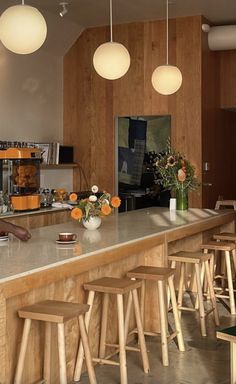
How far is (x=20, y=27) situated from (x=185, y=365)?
2.26 metres

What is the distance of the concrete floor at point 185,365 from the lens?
10.7 feet

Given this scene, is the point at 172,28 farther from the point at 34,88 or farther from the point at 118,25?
the point at 34,88

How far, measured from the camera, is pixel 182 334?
4070mm

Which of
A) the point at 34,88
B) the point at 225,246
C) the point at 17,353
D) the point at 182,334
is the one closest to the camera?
the point at 17,353

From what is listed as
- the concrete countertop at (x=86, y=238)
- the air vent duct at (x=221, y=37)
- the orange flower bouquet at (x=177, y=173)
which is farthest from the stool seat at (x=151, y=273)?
the air vent duct at (x=221, y=37)

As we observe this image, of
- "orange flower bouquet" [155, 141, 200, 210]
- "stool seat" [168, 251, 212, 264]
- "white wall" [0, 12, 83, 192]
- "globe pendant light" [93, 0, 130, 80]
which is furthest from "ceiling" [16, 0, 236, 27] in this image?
"stool seat" [168, 251, 212, 264]

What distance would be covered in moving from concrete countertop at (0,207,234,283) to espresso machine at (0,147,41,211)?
93 centimetres

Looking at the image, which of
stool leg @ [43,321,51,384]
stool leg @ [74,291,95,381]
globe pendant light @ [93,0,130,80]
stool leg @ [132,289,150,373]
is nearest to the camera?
stool leg @ [43,321,51,384]

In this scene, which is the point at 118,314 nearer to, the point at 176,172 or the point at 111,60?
the point at 111,60

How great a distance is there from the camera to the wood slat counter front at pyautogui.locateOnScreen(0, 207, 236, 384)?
8.36 ft

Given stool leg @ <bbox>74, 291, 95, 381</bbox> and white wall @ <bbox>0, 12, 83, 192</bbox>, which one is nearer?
stool leg @ <bbox>74, 291, 95, 381</bbox>

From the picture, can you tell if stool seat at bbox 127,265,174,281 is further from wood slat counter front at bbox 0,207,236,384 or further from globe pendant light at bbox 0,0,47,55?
globe pendant light at bbox 0,0,47,55

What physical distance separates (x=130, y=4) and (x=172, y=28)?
81 centimetres

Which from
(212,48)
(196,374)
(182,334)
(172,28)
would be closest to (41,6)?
(172,28)
